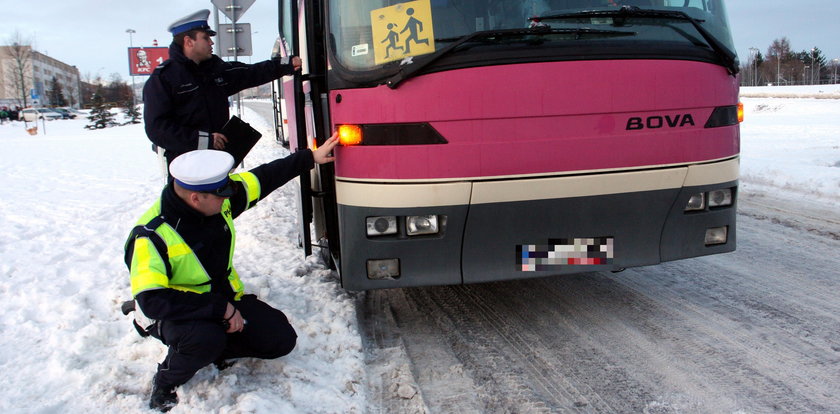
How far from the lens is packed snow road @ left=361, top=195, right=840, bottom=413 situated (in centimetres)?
332

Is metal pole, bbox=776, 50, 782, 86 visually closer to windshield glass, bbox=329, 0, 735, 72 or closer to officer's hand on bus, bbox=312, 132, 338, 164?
windshield glass, bbox=329, 0, 735, 72

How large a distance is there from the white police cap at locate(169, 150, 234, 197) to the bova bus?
79 cm

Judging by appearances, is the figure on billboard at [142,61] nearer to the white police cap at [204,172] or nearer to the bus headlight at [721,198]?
the white police cap at [204,172]

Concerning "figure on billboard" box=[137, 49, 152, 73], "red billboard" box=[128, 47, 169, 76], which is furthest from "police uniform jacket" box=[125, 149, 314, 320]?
"figure on billboard" box=[137, 49, 152, 73]

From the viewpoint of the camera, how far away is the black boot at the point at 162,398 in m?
3.11

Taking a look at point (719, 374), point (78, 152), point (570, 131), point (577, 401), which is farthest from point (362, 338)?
point (78, 152)

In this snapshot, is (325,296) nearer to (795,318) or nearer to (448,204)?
(448,204)

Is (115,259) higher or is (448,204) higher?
(448,204)

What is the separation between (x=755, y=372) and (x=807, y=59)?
114 metres

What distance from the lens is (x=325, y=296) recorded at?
4750 mm

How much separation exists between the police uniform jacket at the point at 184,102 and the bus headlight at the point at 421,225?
67.2 inches

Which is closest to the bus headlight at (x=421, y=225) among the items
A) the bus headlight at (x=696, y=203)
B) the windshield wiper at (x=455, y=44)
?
the windshield wiper at (x=455, y=44)

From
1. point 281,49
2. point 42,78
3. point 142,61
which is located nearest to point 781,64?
point 142,61

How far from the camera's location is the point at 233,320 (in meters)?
3.26
